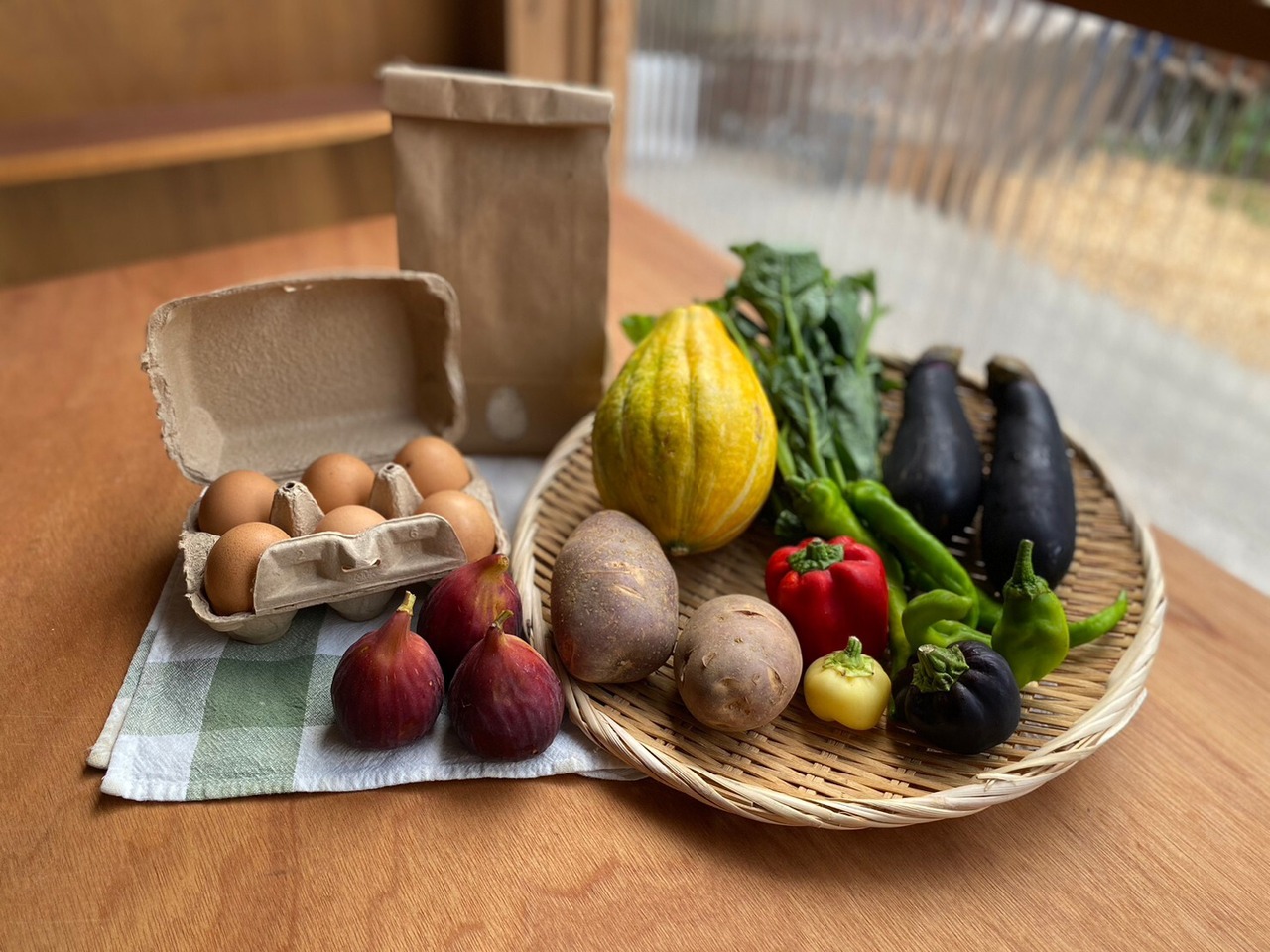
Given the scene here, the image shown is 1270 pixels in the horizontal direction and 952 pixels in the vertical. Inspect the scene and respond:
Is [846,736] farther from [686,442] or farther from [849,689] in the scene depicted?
[686,442]


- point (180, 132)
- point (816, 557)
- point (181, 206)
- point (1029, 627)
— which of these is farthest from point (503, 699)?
point (181, 206)

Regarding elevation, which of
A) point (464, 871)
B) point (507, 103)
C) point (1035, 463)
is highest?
point (507, 103)

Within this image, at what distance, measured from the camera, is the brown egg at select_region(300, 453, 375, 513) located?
773mm

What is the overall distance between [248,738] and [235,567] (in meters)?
0.12

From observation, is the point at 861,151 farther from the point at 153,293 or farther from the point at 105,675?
A: the point at 105,675

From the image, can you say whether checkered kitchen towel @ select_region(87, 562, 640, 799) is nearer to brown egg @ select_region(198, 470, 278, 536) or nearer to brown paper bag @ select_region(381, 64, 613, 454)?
brown egg @ select_region(198, 470, 278, 536)

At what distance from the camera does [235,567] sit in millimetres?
677

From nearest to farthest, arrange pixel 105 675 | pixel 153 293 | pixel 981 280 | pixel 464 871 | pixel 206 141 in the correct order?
pixel 464 871 < pixel 105 675 < pixel 153 293 < pixel 981 280 < pixel 206 141

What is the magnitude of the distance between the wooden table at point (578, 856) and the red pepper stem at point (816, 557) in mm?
203

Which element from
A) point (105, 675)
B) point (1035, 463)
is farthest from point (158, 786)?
point (1035, 463)

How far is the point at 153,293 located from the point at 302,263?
0.66 ft

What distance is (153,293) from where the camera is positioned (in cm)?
127

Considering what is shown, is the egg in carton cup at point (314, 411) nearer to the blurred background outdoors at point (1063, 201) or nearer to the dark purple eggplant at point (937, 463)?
the dark purple eggplant at point (937, 463)

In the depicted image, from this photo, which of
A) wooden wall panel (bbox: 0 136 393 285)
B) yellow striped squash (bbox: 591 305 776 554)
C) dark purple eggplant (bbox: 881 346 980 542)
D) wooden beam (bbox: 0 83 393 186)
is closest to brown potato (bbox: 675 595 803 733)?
yellow striped squash (bbox: 591 305 776 554)
